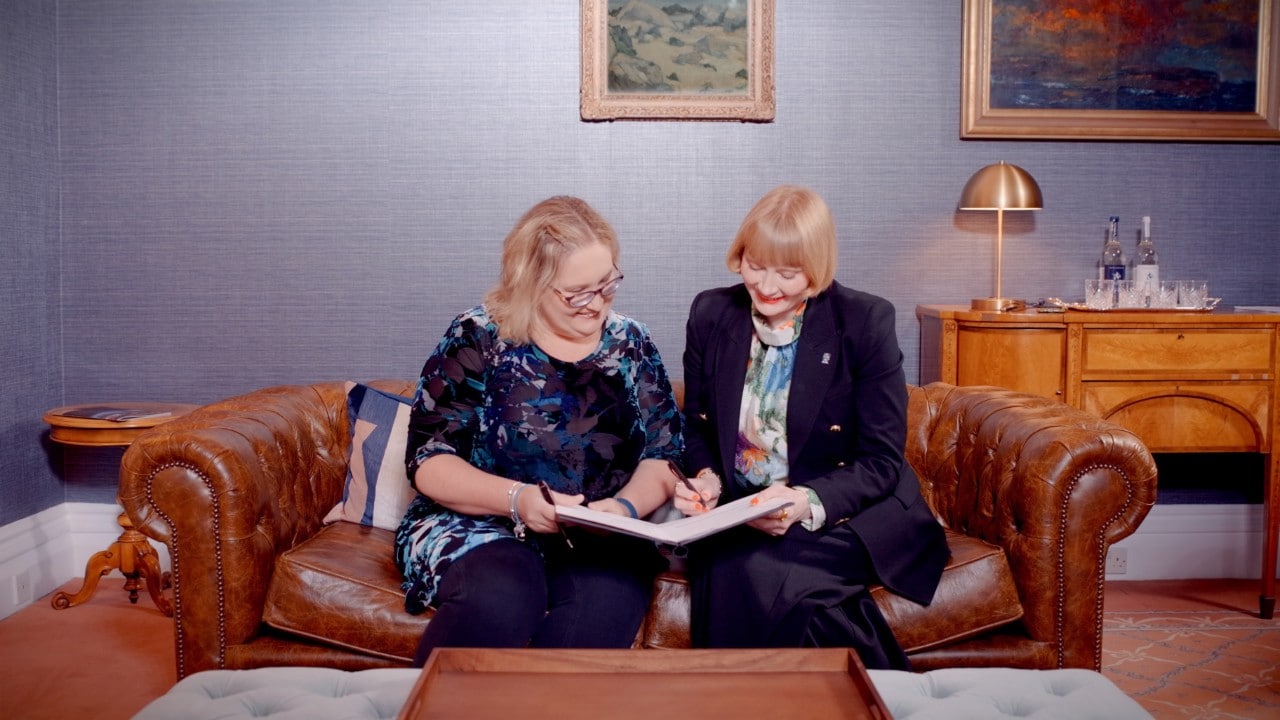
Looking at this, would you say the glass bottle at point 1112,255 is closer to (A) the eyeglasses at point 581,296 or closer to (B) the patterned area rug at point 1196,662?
(B) the patterned area rug at point 1196,662

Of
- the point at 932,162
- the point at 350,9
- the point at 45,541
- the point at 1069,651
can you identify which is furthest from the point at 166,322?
the point at 1069,651

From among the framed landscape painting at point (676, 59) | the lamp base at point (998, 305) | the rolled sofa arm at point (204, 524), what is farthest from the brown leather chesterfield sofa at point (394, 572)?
the framed landscape painting at point (676, 59)

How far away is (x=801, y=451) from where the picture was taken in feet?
7.23

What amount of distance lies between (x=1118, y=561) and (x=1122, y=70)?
169 centimetres

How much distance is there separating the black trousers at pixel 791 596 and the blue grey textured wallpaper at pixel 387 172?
1485 millimetres

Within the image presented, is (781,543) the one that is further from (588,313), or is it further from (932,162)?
(932,162)

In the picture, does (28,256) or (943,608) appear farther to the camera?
(28,256)

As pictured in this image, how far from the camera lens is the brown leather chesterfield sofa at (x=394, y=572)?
2135 mm

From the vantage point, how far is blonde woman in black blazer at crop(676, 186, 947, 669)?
2051 millimetres

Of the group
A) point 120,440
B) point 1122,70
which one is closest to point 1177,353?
point 1122,70

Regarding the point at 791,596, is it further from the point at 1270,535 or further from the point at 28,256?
the point at 28,256

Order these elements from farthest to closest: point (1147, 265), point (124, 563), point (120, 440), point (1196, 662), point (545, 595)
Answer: point (1147, 265)
point (124, 563)
point (120, 440)
point (1196, 662)
point (545, 595)

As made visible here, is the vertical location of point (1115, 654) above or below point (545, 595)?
below

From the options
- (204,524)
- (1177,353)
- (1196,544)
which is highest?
(1177,353)
